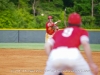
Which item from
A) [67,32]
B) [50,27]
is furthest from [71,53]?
[50,27]

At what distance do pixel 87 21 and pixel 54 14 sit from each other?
14.9ft

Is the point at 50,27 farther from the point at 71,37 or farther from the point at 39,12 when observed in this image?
the point at 39,12

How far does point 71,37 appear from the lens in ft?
17.4

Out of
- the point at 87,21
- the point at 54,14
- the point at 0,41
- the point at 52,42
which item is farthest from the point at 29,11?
the point at 52,42

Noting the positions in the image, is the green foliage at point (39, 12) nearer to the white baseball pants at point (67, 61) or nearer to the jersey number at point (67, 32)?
the jersey number at point (67, 32)

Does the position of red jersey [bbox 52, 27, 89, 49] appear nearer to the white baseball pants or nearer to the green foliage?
the white baseball pants

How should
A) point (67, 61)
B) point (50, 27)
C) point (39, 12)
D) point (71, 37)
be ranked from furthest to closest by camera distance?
point (39, 12) < point (50, 27) < point (71, 37) < point (67, 61)

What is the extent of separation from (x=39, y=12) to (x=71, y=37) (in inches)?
1711

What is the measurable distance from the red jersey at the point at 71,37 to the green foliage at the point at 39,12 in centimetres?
3315

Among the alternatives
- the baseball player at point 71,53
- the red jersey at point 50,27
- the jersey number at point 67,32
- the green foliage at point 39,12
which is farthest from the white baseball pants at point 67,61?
the green foliage at point 39,12

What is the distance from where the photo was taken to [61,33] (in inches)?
215

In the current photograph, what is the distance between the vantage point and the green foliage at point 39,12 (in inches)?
1593

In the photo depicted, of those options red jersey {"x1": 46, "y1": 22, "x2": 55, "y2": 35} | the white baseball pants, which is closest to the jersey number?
the white baseball pants

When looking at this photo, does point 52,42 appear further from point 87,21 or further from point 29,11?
point 29,11
